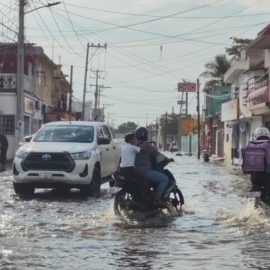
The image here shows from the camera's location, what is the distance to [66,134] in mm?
16953

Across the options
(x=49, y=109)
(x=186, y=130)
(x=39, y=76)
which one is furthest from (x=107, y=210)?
(x=186, y=130)

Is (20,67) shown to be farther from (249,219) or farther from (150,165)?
(249,219)

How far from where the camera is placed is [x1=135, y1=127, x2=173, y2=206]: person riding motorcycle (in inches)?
478

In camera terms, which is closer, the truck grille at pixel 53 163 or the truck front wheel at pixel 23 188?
the truck grille at pixel 53 163

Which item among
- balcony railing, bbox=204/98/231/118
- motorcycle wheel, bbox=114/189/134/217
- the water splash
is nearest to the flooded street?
the water splash

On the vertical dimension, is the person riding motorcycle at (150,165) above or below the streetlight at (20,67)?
below

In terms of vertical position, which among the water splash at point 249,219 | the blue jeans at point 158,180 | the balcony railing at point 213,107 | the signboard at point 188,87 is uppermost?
the signboard at point 188,87

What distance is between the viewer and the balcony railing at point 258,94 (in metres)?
38.0

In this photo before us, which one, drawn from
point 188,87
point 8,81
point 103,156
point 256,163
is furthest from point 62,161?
point 188,87

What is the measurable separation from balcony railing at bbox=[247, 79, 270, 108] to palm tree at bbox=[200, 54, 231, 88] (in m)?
22.5

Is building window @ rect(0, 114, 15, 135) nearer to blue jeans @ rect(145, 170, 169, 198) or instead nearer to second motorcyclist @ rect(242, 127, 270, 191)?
blue jeans @ rect(145, 170, 169, 198)

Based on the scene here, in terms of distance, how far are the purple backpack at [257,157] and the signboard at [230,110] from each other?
38494 mm

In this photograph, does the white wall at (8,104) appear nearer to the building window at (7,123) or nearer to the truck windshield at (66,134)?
the building window at (7,123)

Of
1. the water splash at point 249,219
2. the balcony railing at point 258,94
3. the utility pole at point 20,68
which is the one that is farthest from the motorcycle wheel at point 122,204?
the balcony railing at point 258,94
